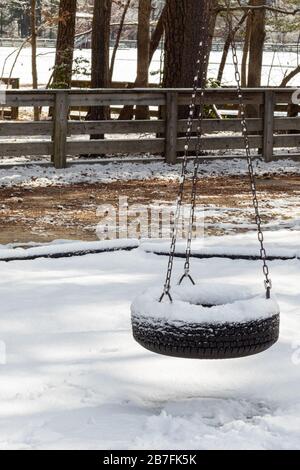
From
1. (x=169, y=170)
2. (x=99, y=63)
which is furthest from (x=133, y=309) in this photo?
(x=99, y=63)

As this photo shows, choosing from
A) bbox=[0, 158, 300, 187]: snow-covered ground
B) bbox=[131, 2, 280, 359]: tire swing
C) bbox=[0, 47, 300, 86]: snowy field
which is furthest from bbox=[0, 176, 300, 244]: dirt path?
bbox=[0, 47, 300, 86]: snowy field

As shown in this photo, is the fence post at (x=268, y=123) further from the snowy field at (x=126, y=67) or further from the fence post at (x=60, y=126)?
the snowy field at (x=126, y=67)

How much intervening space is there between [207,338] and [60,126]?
9.64 metres

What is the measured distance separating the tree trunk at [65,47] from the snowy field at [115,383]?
41.9 feet

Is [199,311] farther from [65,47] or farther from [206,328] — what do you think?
[65,47]

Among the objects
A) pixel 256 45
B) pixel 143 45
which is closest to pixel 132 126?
pixel 143 45

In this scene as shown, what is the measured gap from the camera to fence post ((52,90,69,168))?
46.5 feet

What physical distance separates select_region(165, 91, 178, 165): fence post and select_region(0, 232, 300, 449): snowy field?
25.8 feet

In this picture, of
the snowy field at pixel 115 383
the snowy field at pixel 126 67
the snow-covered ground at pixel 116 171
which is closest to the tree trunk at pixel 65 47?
the snow-covered ground at pixel 116 171

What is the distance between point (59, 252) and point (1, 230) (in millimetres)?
2173

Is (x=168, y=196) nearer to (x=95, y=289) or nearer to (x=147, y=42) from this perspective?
(x=95, y=289)

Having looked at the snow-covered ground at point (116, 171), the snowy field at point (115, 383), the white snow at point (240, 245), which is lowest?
the snow-covered ground at point (116, 171)

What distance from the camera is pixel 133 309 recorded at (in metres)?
5.18

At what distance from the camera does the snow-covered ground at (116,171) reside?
1397 cm
